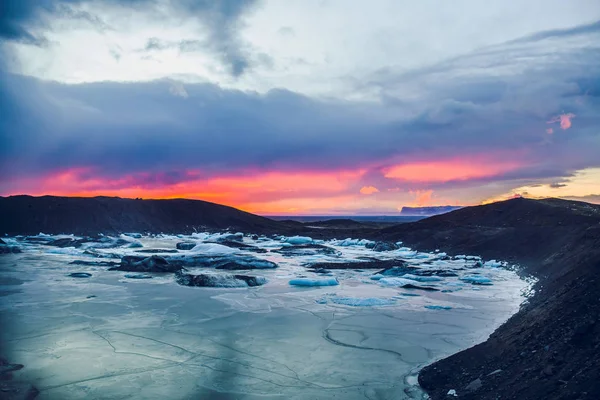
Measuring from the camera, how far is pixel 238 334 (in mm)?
10656

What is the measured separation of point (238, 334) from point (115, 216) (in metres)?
62.0

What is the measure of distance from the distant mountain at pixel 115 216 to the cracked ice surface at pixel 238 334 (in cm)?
4542

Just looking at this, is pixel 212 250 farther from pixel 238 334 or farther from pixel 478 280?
pixel 238 334

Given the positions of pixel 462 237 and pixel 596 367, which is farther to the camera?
pixel 462 237

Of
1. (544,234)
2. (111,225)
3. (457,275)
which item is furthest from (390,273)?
(111,225)

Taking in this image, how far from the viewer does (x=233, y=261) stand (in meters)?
25.3

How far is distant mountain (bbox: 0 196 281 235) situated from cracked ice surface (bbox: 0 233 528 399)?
45416 mm

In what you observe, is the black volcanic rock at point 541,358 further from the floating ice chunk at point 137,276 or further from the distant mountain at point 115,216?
the distant mountain at point 115,216

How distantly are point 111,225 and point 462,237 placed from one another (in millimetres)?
49666

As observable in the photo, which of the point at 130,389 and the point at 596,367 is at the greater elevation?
the point at 596,367

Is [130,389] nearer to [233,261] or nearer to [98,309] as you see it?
[98,309]

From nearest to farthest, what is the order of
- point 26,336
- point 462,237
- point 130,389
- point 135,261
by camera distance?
point 130,389, point 26,336, point 135,261, point 462,237

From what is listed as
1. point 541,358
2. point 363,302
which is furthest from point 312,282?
point 541,358

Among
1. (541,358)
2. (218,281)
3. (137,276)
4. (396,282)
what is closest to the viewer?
(541,358)
